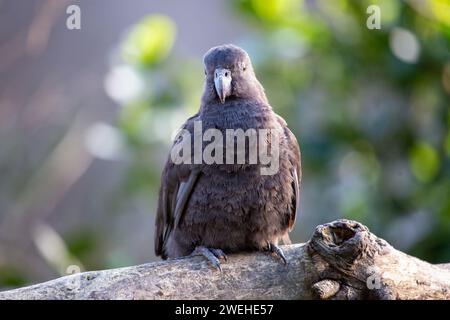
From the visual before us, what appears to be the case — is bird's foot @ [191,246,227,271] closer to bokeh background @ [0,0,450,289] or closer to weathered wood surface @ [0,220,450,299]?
weathered wood surface @ [0,220,450,299]

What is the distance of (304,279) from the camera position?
2.99 meters

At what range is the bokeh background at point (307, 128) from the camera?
4.87 metres

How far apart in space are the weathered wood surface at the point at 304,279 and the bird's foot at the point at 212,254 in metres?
0.04

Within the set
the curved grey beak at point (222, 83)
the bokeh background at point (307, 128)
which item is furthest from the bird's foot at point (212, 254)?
the bokeh background at point (307, 128)

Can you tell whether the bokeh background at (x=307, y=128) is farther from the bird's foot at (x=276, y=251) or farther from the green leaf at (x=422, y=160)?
the bird's foot at (x=276, y=251)

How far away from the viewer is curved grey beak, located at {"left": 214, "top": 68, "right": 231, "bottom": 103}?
11.7 feet

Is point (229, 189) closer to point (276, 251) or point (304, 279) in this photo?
point (276, 251)

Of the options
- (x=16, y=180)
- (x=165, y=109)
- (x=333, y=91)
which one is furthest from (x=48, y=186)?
(x=333, y=91)

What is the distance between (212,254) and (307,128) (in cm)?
237

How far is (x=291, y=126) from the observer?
18.2 feet

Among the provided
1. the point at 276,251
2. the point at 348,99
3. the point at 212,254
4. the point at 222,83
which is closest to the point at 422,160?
the point at 348,99
